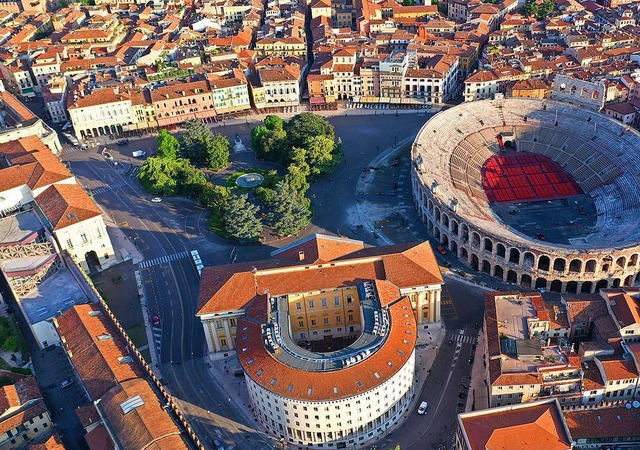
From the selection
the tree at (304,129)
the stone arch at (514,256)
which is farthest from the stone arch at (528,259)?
the tree at (304,129)

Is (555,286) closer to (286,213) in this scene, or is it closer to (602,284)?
(602,284)

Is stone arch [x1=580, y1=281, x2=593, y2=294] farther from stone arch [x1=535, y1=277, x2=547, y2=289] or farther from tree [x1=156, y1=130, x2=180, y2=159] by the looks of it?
tree [x1=156, y1=130, x2=180, y2=159]

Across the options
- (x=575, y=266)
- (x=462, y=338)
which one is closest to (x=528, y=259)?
(x=575, y=266)

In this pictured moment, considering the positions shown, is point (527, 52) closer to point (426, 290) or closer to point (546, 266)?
point (546, 266)

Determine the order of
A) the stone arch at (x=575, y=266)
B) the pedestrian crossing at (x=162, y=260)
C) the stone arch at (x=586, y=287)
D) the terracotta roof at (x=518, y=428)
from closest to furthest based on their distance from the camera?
the terracotta roof at (x=518, y=428)
the stone arch at (x=575, y=266)
the stone arch at (x=586, y=287)
the pedestrian crossing at (x=162, y=260)

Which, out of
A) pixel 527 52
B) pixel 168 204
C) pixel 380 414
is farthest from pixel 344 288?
pixel 527 52

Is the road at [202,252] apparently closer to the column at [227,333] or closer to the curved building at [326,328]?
the curved building at [326,328]

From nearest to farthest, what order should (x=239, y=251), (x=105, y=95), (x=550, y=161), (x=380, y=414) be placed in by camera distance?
(x=380, y=414), (x=239, y=251), (x=550, y=161), (x=105, y=95)
